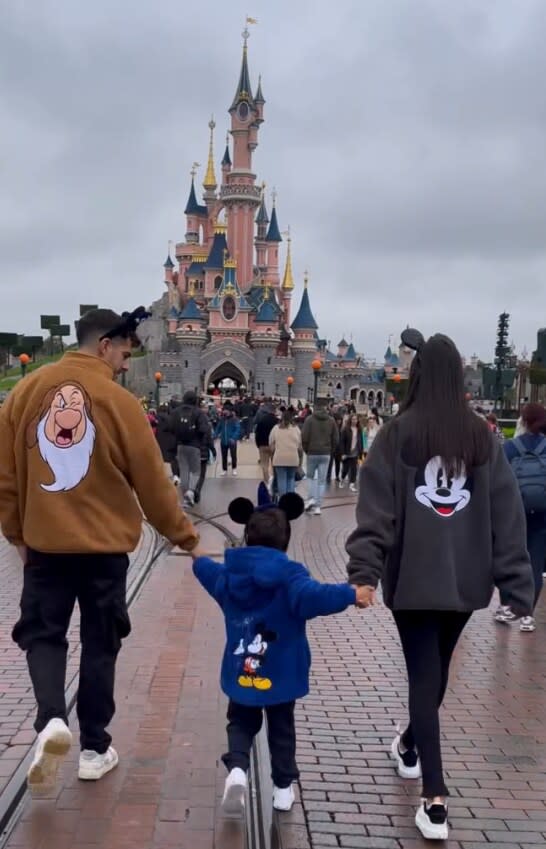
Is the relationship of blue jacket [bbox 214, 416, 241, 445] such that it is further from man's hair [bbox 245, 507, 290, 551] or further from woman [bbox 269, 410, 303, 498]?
man's hair [bbox 245, 507, 290, 551]

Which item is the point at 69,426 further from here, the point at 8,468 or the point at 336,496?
the point at 336,496

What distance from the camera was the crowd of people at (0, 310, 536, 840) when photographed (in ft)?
10.0

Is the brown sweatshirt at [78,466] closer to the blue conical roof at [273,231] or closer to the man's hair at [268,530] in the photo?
the man's hair at [268,530]

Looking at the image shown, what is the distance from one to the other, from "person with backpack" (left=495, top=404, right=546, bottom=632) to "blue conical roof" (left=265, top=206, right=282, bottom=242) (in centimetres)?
7804

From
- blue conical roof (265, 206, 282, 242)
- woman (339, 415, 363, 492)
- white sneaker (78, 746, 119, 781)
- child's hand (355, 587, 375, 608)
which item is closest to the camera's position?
child's hand (355, 587, 375, 608)

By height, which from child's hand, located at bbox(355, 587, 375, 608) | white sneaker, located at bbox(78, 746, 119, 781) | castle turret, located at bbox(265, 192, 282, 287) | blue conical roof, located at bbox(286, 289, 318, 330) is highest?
castle turret, located at bbox(265, 192, 282, 287)

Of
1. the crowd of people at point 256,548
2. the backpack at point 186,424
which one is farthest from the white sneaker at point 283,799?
the backpack at point 186,424

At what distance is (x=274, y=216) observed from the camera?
83.7 metres

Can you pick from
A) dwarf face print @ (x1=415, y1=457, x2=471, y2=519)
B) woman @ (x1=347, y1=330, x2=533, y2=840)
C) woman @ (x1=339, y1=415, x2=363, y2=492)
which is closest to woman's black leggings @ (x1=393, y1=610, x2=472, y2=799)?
woman @ (x1=347, y1=330, x2=533, y2=840)

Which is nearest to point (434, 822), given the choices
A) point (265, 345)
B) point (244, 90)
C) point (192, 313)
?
point (265, 345)

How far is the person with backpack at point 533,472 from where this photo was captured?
5.93 m

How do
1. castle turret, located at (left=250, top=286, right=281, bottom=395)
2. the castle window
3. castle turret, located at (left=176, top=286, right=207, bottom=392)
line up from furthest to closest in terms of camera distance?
the castle window, castle turret, located at (left=176, top=286, right=207, bottom=392), castle turret, located at (left=250, top=286, right=281, bottom=395)

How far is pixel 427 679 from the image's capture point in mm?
3123

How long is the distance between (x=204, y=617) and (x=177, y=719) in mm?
1942
